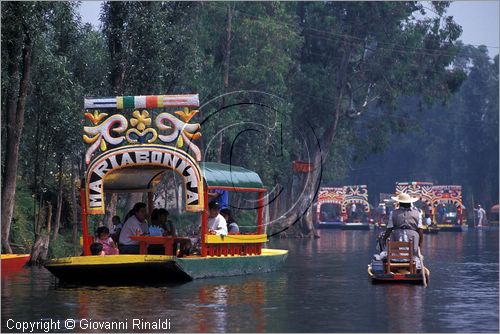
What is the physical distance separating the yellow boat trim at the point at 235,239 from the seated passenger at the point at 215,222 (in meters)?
0.17

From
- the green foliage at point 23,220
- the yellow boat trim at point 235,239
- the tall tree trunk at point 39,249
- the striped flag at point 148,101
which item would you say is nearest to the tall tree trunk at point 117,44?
the green foliage at point 23,220

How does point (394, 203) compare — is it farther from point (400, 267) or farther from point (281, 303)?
point (281, 303)

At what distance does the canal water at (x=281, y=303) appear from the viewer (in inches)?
754

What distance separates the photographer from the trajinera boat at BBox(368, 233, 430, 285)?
25531 mm

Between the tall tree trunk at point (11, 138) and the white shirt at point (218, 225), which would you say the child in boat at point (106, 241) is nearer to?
the white shirt at point (218, 225)

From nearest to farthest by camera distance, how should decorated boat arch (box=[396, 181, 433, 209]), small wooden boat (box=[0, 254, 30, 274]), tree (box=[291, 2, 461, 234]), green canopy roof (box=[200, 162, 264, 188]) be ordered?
green canopy roof (box=[200, 162, 264, 188]), small wooden boat (box=[0, 254, 30, 274]), tree (box=[291, 2, 461, 234]), decorated boat arch (box=[396, 181, 433, 209])

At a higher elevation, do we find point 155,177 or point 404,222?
point 155,177

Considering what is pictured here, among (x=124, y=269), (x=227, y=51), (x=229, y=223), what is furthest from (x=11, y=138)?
(x=227, y=51)

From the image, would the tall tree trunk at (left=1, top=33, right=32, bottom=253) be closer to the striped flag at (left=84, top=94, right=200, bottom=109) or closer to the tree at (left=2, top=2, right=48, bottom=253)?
the tree at (left=2, top=2, right=48, bottom=253)

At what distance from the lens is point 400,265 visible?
2584cm

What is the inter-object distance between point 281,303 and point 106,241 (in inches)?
238

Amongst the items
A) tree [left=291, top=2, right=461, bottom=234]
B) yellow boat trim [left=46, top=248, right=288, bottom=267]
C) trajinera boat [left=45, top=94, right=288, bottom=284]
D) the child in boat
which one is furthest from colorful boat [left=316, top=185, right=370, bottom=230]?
yellow boat trim [left=46, top=248, right=288, bottom=267]

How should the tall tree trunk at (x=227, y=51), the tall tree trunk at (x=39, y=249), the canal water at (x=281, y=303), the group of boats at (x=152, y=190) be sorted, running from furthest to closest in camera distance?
the tall tree trunk at (x=227, y=51) → the tall tree trunk at (x=39, y=249) → the group of boats at (x=152, y=190) → the canal water at (x=281, y=303)

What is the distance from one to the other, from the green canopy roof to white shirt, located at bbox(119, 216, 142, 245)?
1.84 m
